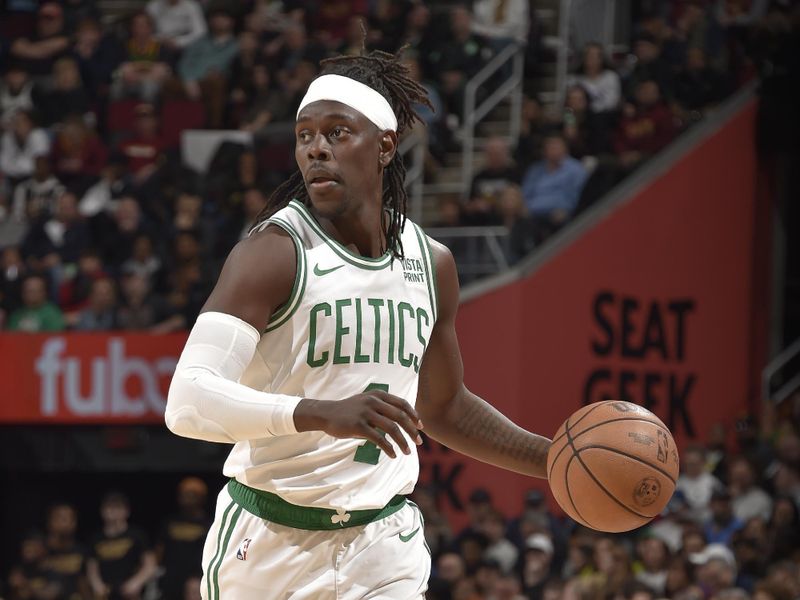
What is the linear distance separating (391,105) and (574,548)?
601cm

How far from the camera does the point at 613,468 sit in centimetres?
427

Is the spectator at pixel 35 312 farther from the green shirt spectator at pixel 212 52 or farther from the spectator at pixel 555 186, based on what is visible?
the spectator at pixel 555 186

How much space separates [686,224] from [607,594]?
169 inches

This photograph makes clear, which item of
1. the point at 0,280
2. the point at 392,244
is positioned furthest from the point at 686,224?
the point at 392,244

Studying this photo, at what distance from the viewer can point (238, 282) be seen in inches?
157

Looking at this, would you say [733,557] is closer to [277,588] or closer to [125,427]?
[125,427]

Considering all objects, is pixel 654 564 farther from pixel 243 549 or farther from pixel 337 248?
pixel 337 248

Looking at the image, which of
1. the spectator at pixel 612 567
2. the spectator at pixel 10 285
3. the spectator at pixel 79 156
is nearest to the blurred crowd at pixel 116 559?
the spectator at pixel 10 285

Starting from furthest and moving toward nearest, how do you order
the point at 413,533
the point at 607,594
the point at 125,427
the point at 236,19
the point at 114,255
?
1. the point at 236,19
2. the point at 114,255
3. the point at 125,427
4. the point at 607,594
5. the point at 413,533

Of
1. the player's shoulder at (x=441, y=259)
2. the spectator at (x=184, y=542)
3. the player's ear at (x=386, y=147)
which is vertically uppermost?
the player's ear at (x=386, y=147)

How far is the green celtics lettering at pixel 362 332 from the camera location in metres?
4.13

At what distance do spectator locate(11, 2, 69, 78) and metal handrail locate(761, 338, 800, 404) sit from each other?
23.7 ft

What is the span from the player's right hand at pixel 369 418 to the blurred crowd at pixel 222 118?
25.2ft

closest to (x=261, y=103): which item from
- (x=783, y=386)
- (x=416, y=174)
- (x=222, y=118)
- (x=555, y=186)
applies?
(x=222, y=118)
